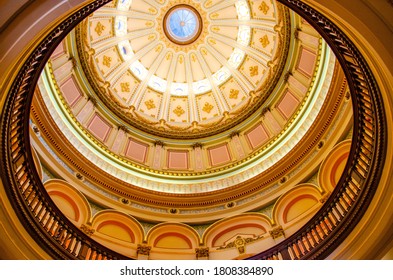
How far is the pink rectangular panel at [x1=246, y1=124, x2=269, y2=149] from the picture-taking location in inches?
715

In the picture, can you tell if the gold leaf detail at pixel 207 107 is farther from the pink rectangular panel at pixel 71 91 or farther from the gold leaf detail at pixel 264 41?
the pink rectangular panel at pixel 71 91

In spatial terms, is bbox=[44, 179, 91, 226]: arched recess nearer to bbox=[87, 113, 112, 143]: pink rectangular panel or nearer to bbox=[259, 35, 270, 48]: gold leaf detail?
bbox=[87, 113, 112, 143]: pink rectangular panel

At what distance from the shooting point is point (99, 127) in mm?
17891

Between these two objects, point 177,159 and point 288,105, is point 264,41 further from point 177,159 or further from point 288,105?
point 177,159

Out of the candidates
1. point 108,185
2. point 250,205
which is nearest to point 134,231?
point 108,185

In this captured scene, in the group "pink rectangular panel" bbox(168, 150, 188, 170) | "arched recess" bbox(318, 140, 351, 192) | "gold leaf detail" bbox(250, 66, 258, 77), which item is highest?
"gold leaf detail" bbox(250, 66, 258, 77)

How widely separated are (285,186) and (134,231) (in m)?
6.28

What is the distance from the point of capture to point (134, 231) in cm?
1419

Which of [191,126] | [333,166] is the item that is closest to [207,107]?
[191,126]

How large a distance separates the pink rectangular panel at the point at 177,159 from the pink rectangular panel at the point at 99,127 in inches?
137

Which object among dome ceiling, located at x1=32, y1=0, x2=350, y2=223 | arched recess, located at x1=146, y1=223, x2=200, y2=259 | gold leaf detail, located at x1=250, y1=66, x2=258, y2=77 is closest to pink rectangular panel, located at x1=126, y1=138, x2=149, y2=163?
dome ceiling, located at x1=32, y1=0, x2=350, y2=223

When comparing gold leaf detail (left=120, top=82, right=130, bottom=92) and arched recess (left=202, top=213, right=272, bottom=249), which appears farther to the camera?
gold leaf detail (left=120, top=82, right=130, bottom=92)

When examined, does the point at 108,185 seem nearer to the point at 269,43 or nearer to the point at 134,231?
the point at 134,231

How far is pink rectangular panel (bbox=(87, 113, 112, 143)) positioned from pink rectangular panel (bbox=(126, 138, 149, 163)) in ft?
4.30
